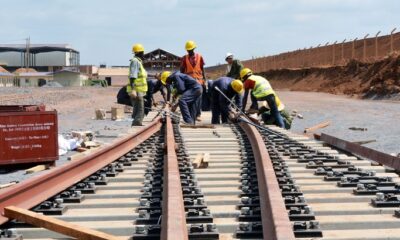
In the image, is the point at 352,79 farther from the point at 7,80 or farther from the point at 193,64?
the point at 7,80

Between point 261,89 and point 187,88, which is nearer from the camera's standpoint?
point 261,89

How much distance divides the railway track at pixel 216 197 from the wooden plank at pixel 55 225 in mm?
61

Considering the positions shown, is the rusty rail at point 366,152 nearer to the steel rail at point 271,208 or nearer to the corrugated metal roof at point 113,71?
the steel rail at point 271,208

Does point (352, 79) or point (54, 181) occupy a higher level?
point (352, 79)

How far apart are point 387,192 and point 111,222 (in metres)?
2.15

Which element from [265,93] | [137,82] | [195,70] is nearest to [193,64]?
[195,70]

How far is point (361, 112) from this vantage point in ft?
75.6

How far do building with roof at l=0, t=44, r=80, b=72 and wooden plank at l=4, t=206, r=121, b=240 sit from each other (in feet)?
409

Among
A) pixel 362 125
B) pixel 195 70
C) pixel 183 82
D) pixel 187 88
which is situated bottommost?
pixel 362 125

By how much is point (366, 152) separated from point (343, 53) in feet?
160

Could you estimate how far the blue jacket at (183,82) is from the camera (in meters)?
12.9

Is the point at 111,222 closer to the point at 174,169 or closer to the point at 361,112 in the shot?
the point at 174,169

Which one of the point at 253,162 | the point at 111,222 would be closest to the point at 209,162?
the point at 253,162

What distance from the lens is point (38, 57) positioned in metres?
130
